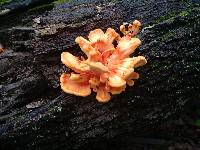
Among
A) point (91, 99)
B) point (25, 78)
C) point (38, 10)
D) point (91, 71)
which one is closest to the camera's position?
point (91, 71)

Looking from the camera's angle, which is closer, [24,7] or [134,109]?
[134,109]

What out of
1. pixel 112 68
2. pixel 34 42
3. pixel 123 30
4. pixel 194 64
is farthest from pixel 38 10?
pixel 194 64

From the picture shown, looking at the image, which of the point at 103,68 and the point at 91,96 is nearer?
the point at 103,68

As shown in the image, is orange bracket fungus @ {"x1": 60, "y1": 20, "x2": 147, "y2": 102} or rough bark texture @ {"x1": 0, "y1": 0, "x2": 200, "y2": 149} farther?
rough bark texture @ {"x1": 0, "y1": 0, "x2": 200, "y2": 149}

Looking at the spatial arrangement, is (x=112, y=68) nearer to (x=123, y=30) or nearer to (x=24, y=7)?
(x=123, y=30)

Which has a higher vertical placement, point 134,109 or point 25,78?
point 25,78
